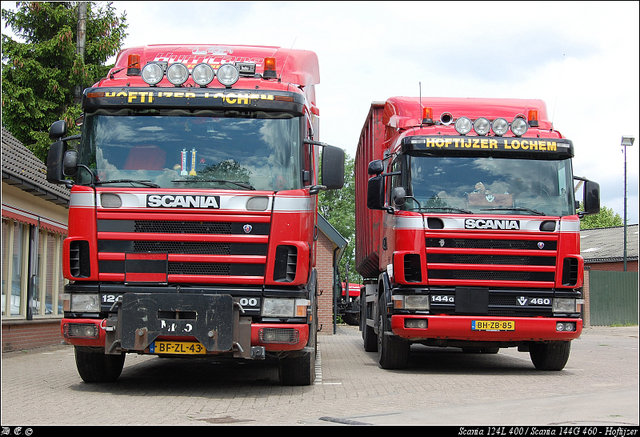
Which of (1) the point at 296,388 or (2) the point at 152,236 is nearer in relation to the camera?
(2) the point at 152,236

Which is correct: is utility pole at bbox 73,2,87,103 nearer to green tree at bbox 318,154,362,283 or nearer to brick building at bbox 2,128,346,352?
brick building at bbox 2,128,346,352

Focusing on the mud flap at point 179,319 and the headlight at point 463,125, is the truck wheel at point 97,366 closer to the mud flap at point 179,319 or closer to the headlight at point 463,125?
the mud flap at point 179,319

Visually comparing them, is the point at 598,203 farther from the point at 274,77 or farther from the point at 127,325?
the point at 127,325

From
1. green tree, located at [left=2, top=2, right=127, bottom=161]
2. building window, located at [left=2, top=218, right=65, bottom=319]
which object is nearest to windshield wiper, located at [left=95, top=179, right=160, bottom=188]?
building window, located at [left=2, top=218, right=65, bottom=319]

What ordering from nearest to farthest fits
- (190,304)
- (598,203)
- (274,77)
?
(190,304)
(274,77)
(598,203)

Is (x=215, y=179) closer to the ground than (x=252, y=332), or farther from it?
farther from it

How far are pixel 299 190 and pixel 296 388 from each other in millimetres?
2458

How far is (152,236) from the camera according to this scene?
7.97 m

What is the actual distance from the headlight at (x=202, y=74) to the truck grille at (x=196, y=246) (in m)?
1.62

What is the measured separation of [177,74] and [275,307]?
9.21 feet

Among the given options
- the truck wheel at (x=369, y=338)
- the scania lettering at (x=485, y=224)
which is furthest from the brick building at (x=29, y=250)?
the scania lettering at (x=485, y=224)

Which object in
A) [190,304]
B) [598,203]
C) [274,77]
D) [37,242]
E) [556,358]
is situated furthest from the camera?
[37,242]

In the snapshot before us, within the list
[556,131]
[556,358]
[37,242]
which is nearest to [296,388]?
[556,358]

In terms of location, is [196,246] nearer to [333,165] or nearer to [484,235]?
Answer: [333,165]
